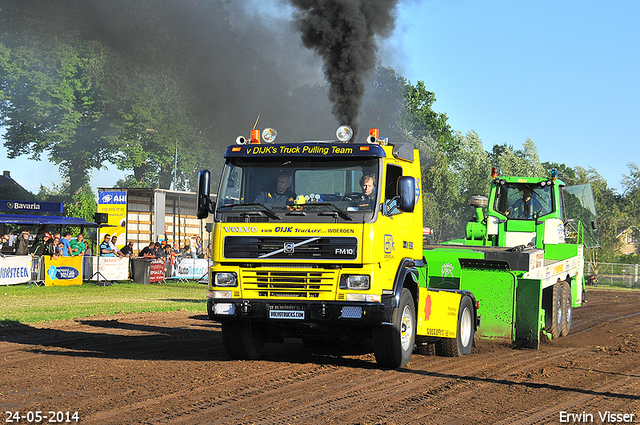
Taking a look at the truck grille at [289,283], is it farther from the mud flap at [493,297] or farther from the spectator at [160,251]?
the spectator at [160,251]

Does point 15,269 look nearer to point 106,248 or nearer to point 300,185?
point 106,248

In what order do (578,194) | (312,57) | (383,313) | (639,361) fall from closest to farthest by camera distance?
(383,313), (639,361), (578,194), (312,57)

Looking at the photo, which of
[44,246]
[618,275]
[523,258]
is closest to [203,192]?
[523,258]

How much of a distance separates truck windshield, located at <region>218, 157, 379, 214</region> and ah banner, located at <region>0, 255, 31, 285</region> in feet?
48.5

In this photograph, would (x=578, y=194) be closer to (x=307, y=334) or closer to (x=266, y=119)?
(x=307, y=334)

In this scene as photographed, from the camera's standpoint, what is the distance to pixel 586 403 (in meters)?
7.27

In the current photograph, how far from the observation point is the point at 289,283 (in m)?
8.84

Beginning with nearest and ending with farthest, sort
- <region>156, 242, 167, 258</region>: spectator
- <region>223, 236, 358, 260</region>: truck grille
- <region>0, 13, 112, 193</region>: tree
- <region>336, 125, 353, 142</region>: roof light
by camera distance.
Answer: <region>223, 236, 358, 260</region>: truck grille < <region>336, 125, 353, 142</region>: roof light < <region>156, 242, 167, 258</region>: spectator < <region>0, 13, 112, 193</region>: tree

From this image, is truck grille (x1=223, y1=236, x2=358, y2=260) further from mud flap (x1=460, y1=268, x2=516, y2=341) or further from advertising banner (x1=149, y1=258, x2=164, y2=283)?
advertising banner (x1=149, y1=258, x2=164, y2=283)

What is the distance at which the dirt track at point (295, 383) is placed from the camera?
260 inches

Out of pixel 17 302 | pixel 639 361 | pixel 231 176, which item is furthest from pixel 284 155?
pixel 17 302

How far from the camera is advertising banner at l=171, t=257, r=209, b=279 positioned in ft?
94.0

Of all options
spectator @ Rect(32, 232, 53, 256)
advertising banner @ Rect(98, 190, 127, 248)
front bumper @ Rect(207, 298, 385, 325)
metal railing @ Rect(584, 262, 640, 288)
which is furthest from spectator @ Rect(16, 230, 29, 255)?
metal railing @ Rect(584, 262, 640, 288)

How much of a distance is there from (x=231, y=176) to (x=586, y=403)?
5.00 meters
